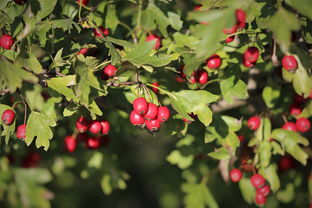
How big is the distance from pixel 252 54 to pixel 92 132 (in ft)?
3.20

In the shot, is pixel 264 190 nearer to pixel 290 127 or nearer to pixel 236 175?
pixel 236 175

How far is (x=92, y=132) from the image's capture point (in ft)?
7.36

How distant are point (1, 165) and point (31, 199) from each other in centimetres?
47

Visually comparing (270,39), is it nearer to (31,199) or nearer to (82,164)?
(82,164)

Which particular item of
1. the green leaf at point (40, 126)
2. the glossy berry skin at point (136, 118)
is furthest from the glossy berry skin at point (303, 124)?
the green leaf at point (40, 126)

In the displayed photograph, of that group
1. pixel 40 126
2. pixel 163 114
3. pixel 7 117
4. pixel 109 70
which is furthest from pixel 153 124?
pixel 7 117

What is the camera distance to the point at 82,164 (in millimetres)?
3172

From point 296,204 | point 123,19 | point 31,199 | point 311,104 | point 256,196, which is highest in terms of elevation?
point 123,19

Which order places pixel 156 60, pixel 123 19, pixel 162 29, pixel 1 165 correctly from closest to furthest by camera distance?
pixel 156 60 < pixel 162 29 < pixel 123 19 < pixel 1 165

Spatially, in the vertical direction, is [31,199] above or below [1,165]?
below

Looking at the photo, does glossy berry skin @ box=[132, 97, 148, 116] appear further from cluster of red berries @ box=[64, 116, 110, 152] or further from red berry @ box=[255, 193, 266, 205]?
red berry @ box=[255, 193, 266, 205]

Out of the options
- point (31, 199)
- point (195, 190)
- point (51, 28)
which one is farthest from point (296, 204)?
point (51, 28)

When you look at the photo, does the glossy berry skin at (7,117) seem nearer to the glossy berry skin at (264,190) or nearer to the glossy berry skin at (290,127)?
the glossy berry skin at (264,190)

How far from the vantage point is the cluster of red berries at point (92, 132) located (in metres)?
2.07
